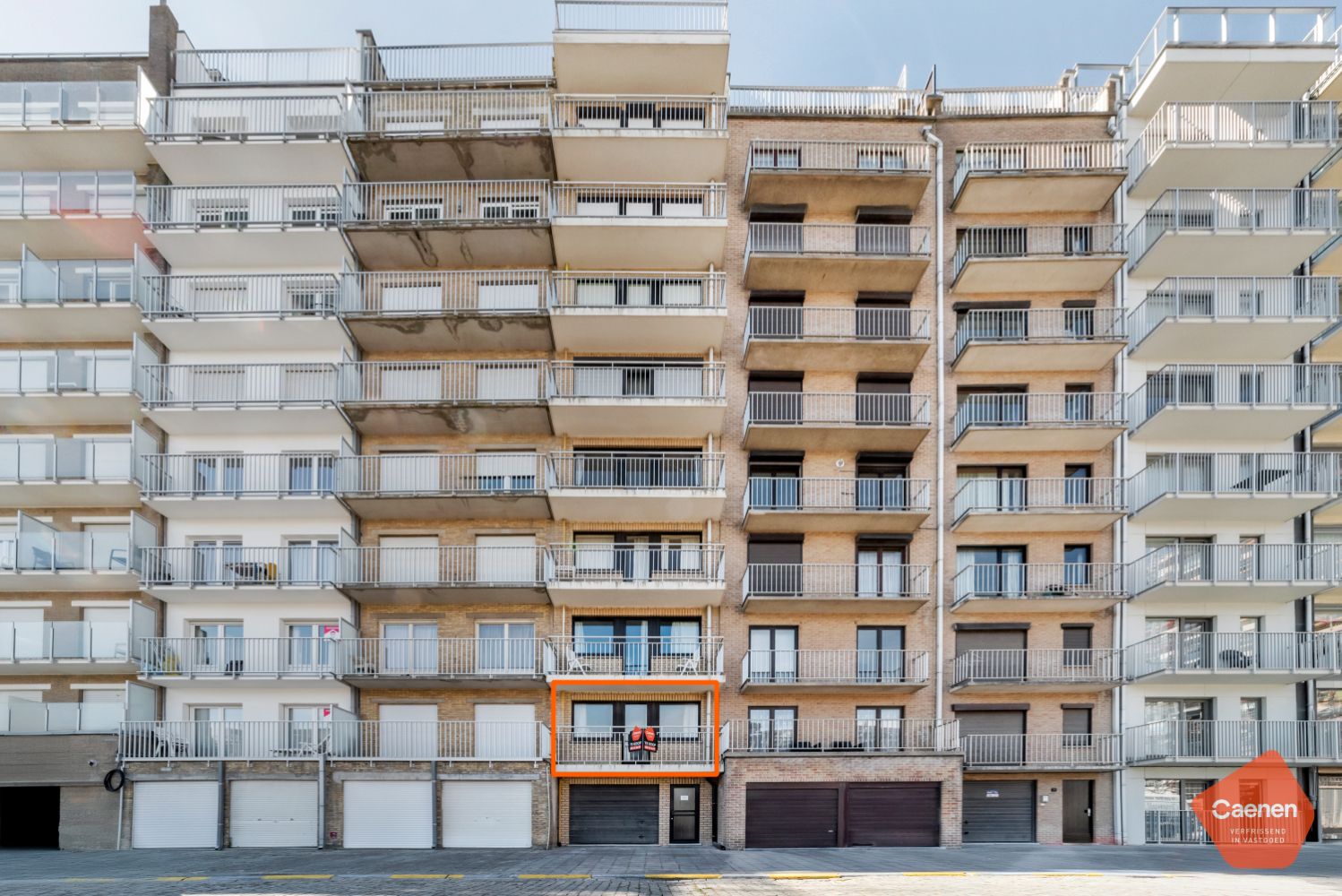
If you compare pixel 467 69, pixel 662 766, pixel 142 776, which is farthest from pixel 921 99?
pixel 142 776

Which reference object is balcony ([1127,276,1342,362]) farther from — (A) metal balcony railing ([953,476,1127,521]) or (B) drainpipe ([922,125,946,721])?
(B) drainpipe ([922,125,946,721])

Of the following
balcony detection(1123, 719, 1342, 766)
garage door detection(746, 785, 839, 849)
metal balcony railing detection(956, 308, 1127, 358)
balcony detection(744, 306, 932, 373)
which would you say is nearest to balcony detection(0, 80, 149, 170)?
balcony detection(744, 306, 932, 373)

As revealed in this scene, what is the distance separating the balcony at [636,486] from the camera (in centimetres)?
2716

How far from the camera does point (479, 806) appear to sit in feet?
85.6

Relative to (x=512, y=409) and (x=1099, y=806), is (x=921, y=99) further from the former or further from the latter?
(x=1099, y=806)

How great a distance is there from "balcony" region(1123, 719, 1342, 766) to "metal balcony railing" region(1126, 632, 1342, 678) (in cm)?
143

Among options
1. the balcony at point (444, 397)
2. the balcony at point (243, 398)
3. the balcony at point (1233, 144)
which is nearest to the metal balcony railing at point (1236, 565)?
the balcony at point (1233, 144)

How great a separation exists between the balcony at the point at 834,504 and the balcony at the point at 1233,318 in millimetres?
8074

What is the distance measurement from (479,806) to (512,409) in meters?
10.5

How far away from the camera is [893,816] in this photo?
25781mm

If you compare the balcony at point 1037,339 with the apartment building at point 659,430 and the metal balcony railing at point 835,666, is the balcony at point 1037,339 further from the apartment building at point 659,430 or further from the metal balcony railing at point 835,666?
the metal balcony railing at point 835,666

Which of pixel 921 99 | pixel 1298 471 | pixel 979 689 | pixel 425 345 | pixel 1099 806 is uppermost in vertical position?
pixel 921 99

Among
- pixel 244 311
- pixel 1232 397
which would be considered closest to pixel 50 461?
pixel 244 311

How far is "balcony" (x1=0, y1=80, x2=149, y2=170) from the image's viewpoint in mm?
28578
